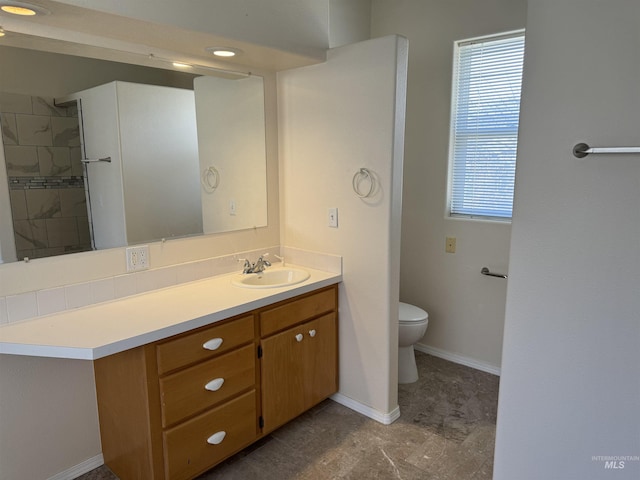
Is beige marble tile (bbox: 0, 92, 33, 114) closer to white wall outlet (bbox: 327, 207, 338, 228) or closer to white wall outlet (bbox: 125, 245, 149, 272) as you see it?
white wall outlet (bbox: 125, 245, 149, 272)

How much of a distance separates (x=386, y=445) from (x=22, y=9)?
99.6 inches

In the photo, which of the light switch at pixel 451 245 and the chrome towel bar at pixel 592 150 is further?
the light switch at pixel 451 245

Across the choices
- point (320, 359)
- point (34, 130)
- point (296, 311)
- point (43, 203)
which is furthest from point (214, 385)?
point (34, 130)

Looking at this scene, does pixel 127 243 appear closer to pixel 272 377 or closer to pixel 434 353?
pixel 272 377

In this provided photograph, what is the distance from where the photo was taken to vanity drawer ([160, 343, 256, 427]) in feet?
5.97

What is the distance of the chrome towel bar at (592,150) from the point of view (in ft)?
4.04

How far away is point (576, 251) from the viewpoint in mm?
1354

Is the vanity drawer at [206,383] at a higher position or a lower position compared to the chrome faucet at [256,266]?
lower

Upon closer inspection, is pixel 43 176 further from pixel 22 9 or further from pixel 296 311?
pixel 296 311

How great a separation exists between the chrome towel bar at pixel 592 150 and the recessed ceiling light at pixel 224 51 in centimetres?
164

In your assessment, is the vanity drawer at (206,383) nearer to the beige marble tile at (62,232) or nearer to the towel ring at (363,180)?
the beige marble tile at (62,232)

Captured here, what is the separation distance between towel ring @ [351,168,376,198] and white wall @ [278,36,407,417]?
30 millimetres

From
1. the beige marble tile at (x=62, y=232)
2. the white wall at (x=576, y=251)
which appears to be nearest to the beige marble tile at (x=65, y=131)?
the beige marble tile at (x=62, y=232)

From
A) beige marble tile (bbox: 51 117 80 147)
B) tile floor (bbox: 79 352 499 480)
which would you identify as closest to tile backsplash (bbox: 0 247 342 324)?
beige marble tile (bbox: 51 117 80 147)
